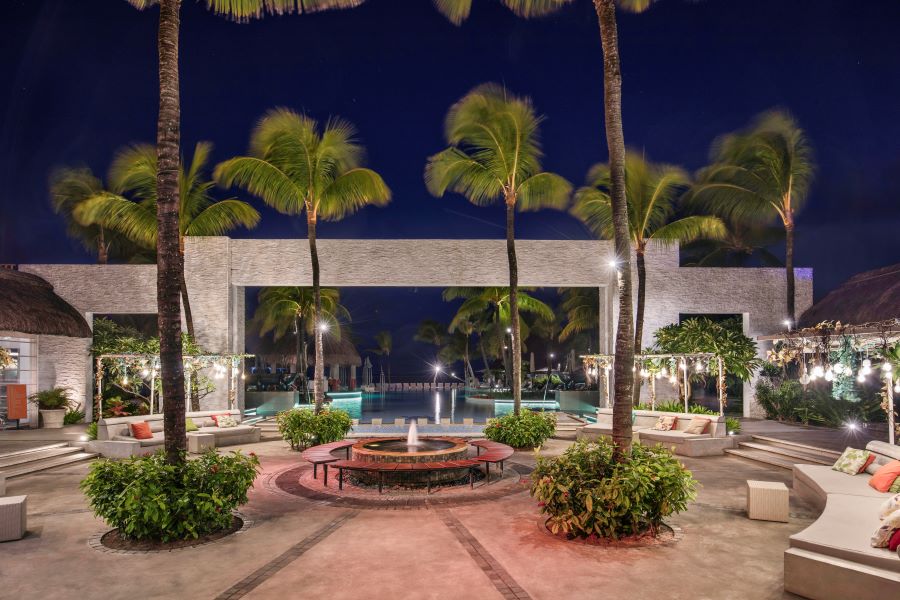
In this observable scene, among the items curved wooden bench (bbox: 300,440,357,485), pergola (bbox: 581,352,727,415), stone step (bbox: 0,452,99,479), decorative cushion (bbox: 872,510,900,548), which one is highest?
pergola (bbox: 581,352,727,415)

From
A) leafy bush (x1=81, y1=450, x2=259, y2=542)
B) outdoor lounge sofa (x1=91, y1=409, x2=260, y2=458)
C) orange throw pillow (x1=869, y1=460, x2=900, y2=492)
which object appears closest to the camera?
leafy bush (x1=81, y1=450, x2=259, y2=542)

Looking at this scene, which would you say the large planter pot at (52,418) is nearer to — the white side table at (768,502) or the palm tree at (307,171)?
the palm tree at (307,171)

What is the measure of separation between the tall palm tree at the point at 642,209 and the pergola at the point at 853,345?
4479mm

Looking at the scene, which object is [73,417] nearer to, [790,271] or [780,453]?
[780,453]

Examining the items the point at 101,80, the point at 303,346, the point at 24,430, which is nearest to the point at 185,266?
the point at 24,430

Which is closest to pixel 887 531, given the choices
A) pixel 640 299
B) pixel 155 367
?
pixel 640 299

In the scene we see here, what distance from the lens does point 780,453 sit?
13.2 m

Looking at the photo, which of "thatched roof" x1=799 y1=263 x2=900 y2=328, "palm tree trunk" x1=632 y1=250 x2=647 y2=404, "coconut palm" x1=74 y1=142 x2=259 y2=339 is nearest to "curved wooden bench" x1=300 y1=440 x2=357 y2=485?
"coconut palm" x1=74 y1=142 x2=259 y2=339

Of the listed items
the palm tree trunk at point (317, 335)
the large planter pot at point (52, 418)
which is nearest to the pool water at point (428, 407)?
the large planter pot at point (52, 418)

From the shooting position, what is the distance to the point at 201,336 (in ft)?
62.5

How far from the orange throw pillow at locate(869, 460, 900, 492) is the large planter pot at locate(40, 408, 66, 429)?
2041cm

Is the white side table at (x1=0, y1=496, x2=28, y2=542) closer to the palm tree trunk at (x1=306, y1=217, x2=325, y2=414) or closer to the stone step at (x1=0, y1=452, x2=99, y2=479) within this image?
the stone step at (x1=0, y1=452, x2=99, y2=479)

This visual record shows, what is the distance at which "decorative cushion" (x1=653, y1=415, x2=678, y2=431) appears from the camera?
15.1m

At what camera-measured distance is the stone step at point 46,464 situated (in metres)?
11.7
